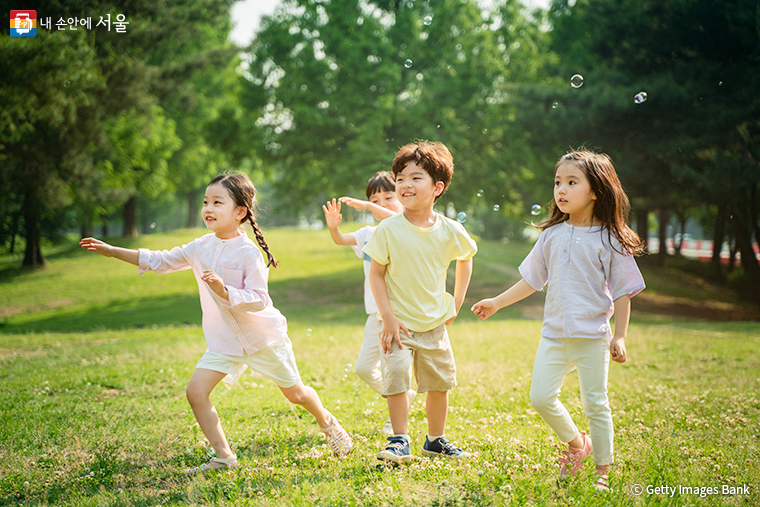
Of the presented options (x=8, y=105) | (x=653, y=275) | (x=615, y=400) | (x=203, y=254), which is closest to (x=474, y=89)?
(x=653, y=275)

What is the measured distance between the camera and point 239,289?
12.1 ft

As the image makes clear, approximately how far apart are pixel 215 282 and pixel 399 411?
1.43m

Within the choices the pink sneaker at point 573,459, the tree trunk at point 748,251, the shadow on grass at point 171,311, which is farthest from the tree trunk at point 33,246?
the tree trunk at point 748,251

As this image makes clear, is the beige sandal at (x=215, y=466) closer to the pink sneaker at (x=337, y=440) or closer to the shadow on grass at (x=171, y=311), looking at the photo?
the pink sneaker at (x=337, y=440)

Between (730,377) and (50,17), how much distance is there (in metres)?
14.2

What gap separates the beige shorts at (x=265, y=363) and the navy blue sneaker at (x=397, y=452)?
0.79 meters

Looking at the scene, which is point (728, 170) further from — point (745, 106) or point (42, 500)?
point (42, 500)

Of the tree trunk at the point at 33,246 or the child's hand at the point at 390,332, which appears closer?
the child's hand at the point at 390,332

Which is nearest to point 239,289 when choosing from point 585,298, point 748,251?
point 585,298

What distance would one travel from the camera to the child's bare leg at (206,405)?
3654 mm

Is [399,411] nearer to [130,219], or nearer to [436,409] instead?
[436,409]

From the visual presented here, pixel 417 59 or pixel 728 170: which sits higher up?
pixel 417 59

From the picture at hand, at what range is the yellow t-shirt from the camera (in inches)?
142

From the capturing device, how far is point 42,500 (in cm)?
344
